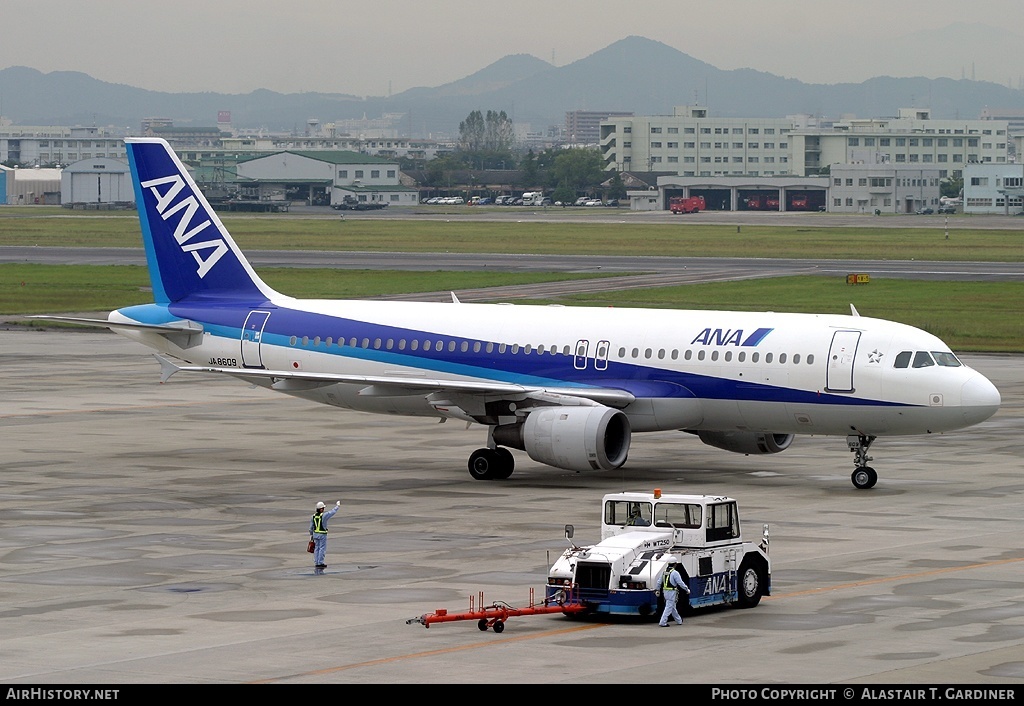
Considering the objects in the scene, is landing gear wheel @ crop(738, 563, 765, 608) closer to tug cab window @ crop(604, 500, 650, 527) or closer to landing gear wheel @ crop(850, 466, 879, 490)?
tug cab window @ crop(604, 500, 650, 527)

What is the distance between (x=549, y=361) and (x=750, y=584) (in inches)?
734

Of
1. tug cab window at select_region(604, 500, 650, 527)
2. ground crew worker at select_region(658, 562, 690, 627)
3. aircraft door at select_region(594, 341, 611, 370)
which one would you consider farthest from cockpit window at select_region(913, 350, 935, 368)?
ground crew worker at select_region(658, 562, 690, 627)

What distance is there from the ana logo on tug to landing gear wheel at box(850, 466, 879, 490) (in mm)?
20365

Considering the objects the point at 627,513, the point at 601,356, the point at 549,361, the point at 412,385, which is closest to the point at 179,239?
the point at 412,385

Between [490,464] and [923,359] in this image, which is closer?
[923,359]

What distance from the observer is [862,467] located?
44781 mm

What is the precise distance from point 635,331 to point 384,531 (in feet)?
38.8

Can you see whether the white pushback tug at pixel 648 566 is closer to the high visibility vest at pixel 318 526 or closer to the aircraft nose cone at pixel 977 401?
the high visibility vest at pixel 318 526

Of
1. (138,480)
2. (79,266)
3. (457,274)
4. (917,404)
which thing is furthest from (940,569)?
(79,266)

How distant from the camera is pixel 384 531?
124 ft

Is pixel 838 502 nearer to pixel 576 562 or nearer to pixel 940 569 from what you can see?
pixel 940 569

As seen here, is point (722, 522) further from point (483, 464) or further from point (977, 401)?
point (483, 464)

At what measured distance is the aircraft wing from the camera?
151 ft

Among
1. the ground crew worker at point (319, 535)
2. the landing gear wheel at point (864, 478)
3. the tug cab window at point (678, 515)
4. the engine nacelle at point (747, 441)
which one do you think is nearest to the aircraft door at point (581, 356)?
the engine nacelle at point (747, 441)
